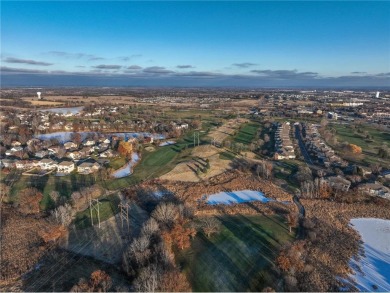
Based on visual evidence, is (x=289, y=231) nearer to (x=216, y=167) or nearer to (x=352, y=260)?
(x=352, y=260)

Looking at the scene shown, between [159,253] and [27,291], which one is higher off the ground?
[159,253]

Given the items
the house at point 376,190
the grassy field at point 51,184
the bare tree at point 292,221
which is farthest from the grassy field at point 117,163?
the house at point 376,190

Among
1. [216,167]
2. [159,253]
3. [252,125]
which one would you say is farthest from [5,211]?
[252,125]

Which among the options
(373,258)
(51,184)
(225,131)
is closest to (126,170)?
(51,184)

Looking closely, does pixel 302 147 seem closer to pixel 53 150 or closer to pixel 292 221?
pixel 292 221

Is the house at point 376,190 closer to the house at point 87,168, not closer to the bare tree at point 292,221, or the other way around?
the bare tree at point 292,221

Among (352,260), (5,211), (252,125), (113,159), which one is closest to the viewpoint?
(352,260)

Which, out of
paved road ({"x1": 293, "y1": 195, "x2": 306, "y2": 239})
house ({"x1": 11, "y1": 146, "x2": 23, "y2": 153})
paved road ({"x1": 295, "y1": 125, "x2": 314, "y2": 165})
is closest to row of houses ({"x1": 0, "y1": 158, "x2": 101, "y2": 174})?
house ({"x1": 11, "y1": 146, "x2": 23, "y2": 153})
